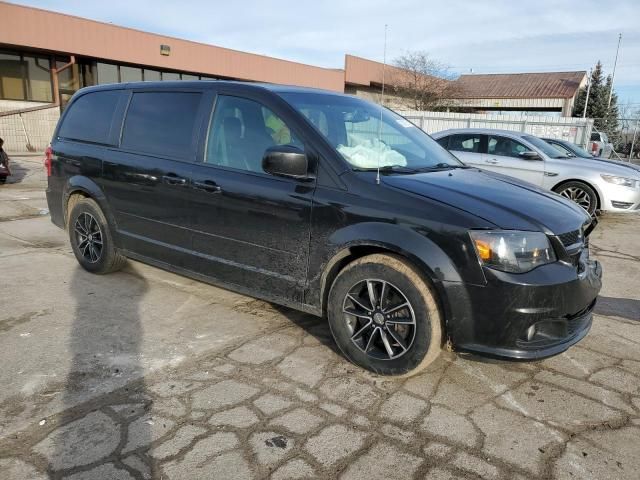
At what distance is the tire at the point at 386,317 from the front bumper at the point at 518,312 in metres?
0.15

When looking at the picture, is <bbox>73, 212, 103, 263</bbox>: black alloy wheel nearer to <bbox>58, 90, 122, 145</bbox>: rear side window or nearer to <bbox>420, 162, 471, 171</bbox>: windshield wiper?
<bbox>58, 90, 122, 145</bbox>: rear side window

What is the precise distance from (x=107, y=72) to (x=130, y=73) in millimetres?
995

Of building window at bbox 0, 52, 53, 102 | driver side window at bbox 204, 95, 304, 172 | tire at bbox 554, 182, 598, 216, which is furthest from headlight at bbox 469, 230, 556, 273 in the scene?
building window at bbox 0, 52, 53, 102

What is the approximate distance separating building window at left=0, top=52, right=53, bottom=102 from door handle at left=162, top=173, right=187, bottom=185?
63.8ft

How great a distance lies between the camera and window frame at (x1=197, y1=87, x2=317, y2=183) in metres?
3.24

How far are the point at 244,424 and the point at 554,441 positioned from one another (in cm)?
160

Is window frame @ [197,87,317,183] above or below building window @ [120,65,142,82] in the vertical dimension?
below

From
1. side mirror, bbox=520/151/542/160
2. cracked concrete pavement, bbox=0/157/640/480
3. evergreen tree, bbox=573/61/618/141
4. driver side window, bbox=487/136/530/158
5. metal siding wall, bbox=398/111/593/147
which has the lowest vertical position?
cracked concrete pavement, bbox=0/157/640/480

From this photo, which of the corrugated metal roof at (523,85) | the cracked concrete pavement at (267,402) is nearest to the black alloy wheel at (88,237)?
the cracked concrete pavement at (267,402)

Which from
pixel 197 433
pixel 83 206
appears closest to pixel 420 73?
pixel 83 206

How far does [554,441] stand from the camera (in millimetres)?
2504

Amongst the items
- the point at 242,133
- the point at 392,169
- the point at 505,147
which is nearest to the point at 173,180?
the point at 242,133

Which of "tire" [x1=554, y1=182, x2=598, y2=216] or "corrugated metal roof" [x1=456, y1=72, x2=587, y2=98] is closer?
"tire" [x1=554, y1=182, x2=598, y2=216]

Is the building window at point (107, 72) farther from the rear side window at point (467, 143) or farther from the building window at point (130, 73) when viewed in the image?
the rear side window at point (467, 143)
